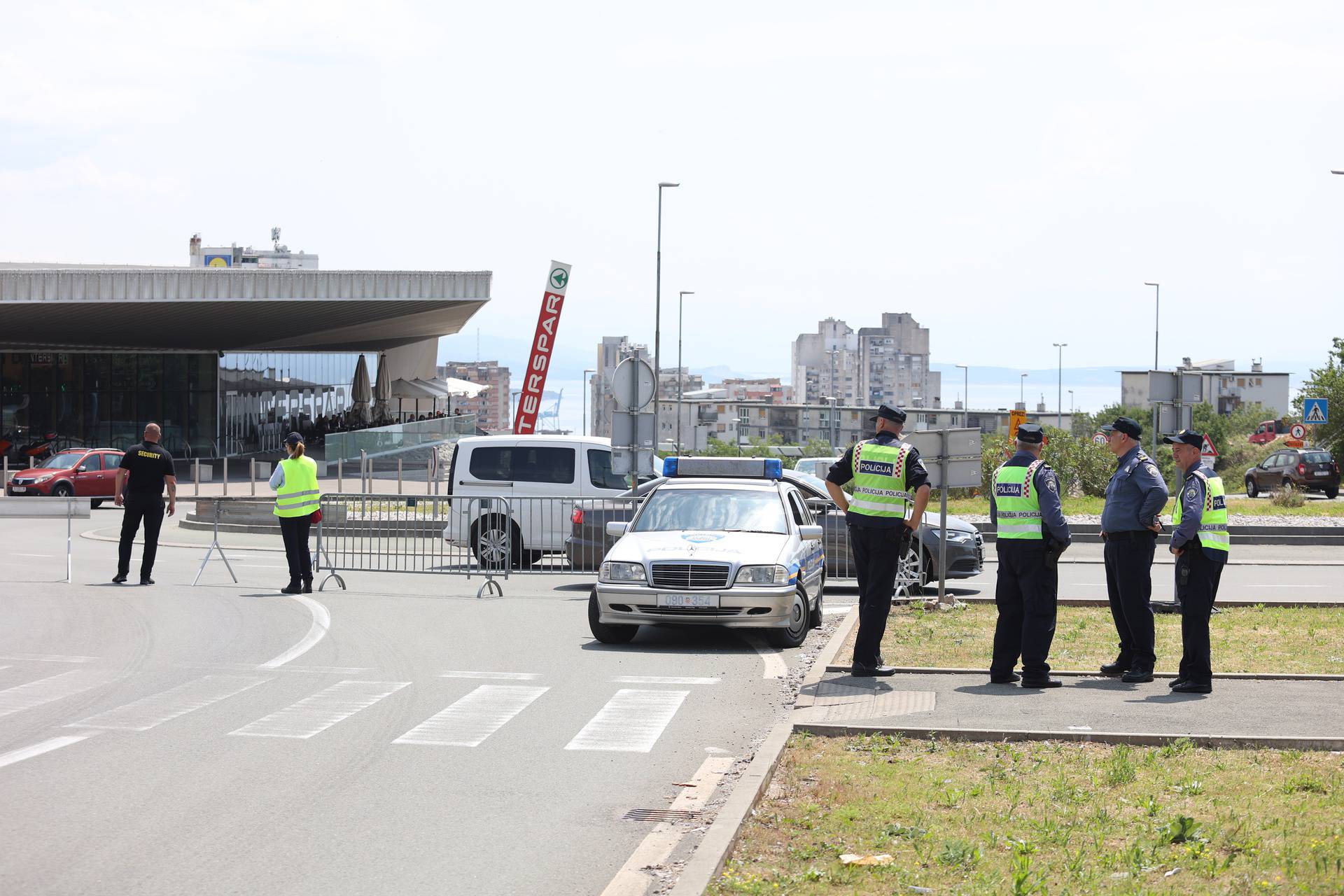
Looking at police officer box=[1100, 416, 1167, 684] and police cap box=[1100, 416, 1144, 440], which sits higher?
police cap box=[1100, 416, 1144, 440]

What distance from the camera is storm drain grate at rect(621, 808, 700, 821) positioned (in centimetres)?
658

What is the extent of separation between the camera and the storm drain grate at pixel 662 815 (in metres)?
6.58

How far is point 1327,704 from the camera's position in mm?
8875

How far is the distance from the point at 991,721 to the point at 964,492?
30.3m

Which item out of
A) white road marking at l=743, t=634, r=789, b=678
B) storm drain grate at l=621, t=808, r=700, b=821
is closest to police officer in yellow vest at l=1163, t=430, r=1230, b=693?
white road marking at l=743, t=634, r=789, b=678

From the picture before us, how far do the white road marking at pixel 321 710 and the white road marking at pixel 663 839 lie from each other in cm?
249

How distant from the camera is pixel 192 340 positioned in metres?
53.7

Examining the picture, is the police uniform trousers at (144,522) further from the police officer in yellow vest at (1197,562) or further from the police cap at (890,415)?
the police officer in yellow vest at (1197,562)

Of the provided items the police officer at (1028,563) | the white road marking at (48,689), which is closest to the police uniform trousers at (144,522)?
the white road marking at (48,689)

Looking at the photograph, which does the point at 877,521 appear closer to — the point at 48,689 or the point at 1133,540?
the point at 1133,540

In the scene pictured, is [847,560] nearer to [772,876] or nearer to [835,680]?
[835,680]

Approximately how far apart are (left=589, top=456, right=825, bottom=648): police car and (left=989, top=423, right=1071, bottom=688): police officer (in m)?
2.64

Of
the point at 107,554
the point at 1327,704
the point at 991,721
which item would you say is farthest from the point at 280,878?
the point at 107,554

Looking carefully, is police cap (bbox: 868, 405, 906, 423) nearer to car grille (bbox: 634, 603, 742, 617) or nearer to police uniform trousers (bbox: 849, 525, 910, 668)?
police uniform trousers (bbox: 849, 525, 910, 668)
